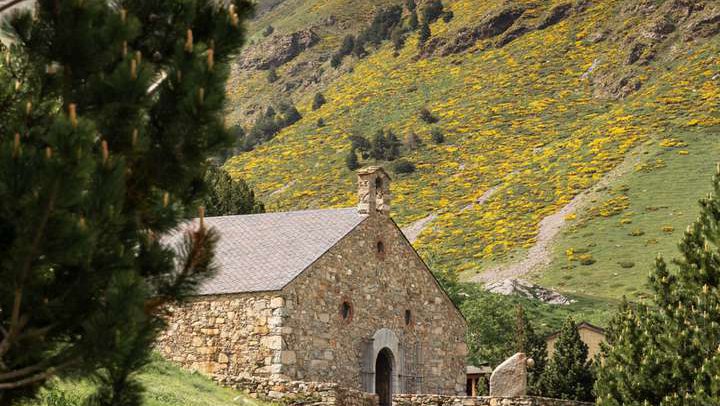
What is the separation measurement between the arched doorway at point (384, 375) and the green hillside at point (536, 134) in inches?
1655

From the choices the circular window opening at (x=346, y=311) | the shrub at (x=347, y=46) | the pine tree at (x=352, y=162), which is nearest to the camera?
the circular window opening at (x=346, y=311)

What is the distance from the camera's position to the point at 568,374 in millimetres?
42656

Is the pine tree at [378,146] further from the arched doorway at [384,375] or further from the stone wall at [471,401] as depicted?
the stone wall at [471,401]

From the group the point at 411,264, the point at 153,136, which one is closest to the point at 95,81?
the point at 153,136

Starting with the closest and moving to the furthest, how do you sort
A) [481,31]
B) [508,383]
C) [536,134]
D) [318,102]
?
[508,383] → [536,134] → [318,102] → [481,31]

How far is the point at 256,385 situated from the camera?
29.8 meters

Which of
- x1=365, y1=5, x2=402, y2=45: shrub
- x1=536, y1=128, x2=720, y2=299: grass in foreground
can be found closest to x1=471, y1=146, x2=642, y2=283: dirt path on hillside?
x1=536, y1=128, x2=720, y2=299: grass in foreground

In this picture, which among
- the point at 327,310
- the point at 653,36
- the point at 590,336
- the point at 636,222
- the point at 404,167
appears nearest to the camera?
the point at 327,310

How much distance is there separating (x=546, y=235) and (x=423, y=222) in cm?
1317

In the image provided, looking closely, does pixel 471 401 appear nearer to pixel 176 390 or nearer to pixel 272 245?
pixel 272 245

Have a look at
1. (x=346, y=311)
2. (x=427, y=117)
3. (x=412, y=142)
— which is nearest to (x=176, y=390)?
(x=346, y=311)

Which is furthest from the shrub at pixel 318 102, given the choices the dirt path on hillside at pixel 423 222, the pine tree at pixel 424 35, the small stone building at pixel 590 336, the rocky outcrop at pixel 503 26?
the small stone building at pixel 590 336

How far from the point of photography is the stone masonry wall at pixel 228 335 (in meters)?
30.5

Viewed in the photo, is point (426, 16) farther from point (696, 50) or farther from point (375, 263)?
point (375, 263)
